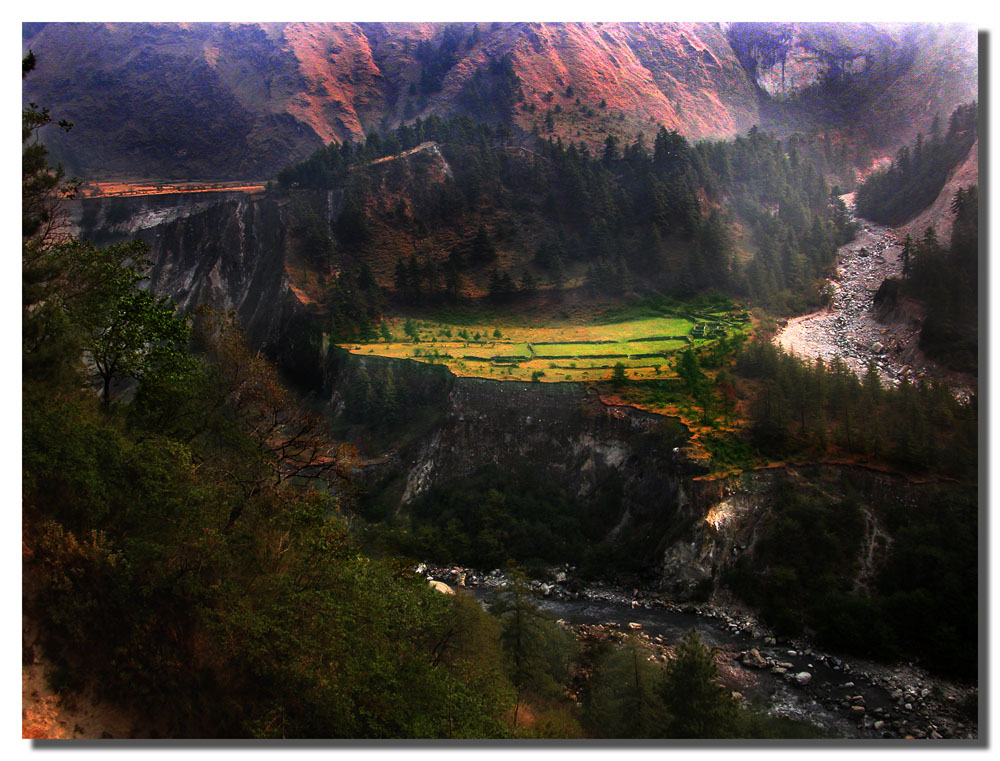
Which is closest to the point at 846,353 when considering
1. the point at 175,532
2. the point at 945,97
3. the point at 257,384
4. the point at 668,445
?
the point at 668,445

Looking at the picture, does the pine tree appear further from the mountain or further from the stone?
the mountain

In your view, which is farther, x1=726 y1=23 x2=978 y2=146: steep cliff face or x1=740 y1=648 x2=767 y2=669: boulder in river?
x1=726 y1=23 x2=978 y2=146: steep cliff face

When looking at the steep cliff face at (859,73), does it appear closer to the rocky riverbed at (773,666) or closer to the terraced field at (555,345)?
the terraced field at (555,345)

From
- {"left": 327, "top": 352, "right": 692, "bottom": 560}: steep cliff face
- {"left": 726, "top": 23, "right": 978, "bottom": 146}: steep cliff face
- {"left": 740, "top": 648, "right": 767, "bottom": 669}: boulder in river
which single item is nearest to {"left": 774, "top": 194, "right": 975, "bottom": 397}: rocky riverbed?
{"left": 726, "top": 23, "right": 978, "bottom": 146}: steep cliff face

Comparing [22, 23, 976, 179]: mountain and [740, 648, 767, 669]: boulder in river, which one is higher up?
[22, 23, 976, 179]: mountain

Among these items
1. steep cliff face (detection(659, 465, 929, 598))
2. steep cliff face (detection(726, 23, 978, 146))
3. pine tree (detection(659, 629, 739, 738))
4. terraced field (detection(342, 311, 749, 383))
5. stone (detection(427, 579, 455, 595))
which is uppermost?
steep cliff face (detection(726, 23, 978, 146))

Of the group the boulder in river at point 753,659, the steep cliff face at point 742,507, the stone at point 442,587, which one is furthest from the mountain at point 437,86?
the boulder in river at point 753,659
